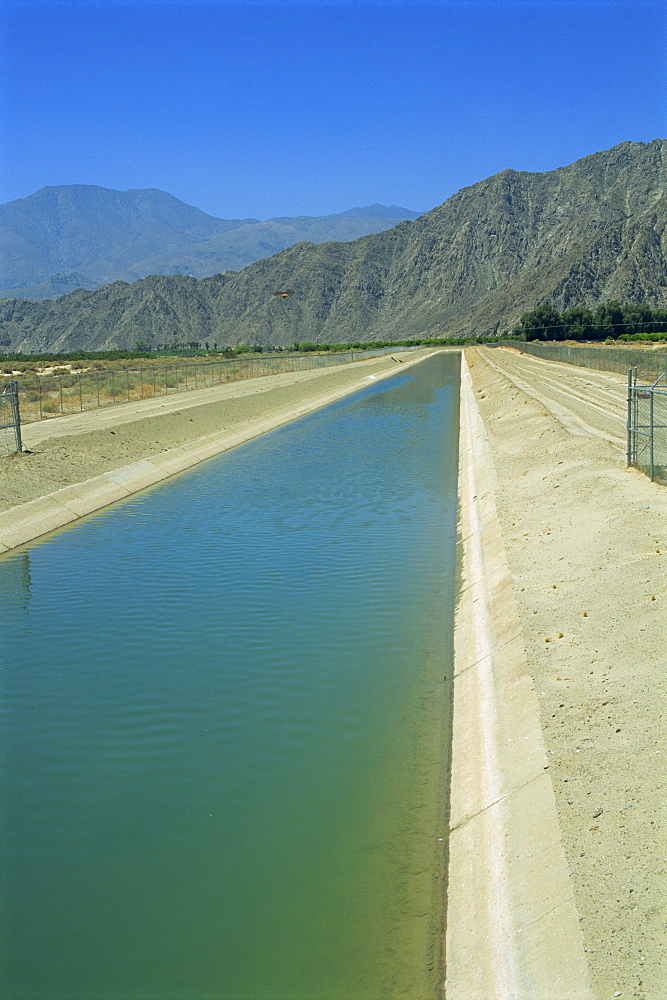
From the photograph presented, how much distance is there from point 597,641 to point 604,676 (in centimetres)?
105

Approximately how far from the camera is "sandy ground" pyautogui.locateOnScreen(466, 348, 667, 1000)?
237 inches

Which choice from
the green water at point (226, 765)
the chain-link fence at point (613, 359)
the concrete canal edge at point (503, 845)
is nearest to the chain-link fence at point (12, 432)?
the green water at point (226, 765)

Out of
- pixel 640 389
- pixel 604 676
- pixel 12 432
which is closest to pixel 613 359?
pixel 12 432

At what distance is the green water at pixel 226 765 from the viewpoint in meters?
→ 6.80

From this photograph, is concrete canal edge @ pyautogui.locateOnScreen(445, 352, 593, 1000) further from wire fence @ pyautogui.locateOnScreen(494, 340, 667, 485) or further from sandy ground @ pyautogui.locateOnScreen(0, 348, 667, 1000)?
wire fence @ pyautogui.locateOnScreen(494, 340, 667, 485)

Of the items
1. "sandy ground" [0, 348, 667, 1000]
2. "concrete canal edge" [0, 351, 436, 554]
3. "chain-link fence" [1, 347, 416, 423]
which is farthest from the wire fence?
"chain-link fence" [1, 347, 416, 423]

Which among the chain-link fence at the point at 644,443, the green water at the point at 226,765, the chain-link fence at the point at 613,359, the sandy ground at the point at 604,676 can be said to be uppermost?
the chain-link fence at the point at 613,359

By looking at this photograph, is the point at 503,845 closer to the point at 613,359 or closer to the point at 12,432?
the point at 12,432

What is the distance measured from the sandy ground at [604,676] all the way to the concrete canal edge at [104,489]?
9.76m

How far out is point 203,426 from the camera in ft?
137

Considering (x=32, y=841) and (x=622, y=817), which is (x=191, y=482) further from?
(x=622, y=817)

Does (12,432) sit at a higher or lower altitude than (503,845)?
higher

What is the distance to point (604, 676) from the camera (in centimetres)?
977

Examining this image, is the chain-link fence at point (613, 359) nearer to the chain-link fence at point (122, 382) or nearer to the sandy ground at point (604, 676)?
the sandy ground at point (604, 676)
